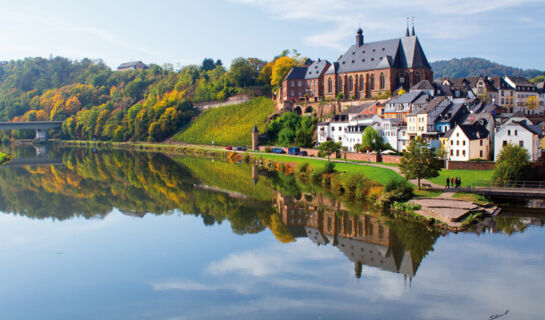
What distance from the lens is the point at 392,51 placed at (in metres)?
68.3

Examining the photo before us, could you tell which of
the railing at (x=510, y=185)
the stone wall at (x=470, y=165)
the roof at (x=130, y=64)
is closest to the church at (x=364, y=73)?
the stone wall at (x=470, y=165)

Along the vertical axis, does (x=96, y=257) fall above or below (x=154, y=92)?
below

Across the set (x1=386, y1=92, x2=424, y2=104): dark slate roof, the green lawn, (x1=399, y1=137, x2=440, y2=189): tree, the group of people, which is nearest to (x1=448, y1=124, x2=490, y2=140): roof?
the green lawn

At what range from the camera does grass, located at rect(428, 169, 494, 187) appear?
33.6 meters

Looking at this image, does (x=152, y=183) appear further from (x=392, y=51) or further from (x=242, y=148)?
(x=392, y=51)

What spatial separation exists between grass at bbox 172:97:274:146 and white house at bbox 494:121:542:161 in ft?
128

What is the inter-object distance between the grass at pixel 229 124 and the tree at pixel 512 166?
142 feet

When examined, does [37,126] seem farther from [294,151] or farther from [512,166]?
[512,166]

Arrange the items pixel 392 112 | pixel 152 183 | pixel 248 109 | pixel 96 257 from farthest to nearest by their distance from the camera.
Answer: pixel 248 109 < pixel 392 112 < pixel 152 183 < pixel 96 257

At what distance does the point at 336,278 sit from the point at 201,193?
2191 centimetres

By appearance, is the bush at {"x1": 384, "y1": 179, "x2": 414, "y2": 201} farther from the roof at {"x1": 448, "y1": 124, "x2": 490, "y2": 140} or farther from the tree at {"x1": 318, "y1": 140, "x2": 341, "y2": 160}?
the tree at {"x1": 318, "y1": 140, "x2": 341, "y2": 160}

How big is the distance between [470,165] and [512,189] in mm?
6644

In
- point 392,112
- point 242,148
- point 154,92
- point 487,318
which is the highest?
point 154,92

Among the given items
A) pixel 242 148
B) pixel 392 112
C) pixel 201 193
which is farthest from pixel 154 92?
pixel 201 193
